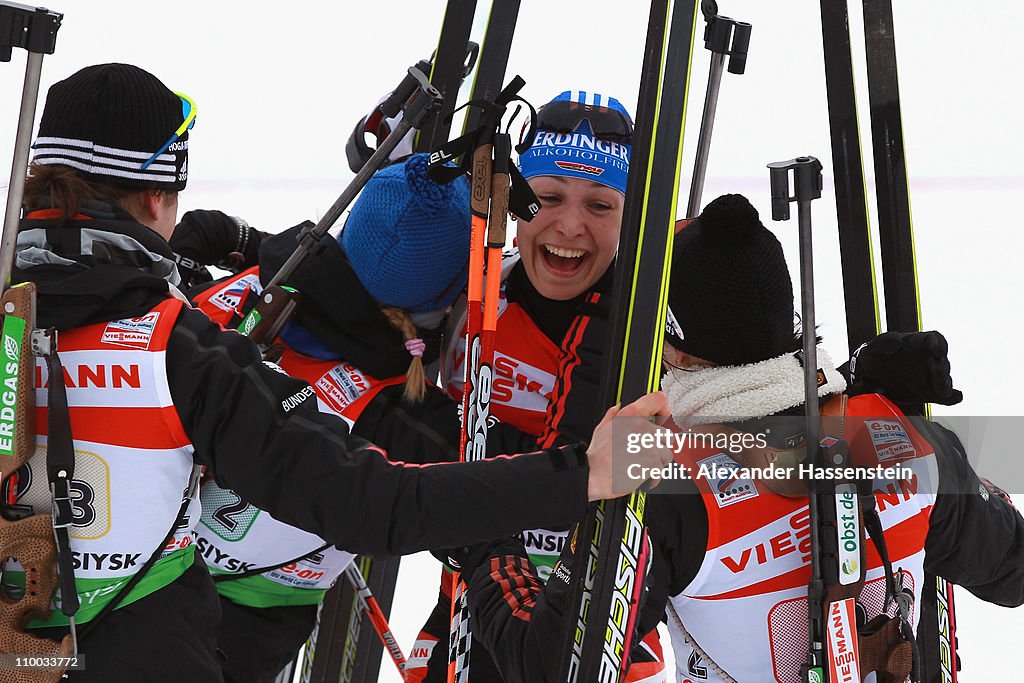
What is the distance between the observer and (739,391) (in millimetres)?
1390

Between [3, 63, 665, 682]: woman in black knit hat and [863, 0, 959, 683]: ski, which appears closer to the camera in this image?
[3, 63, 665, 682]: woman in black knit hat

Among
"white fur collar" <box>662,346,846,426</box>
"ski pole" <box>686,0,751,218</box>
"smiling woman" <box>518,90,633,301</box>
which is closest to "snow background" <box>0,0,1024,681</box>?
"ski pole" <box>686,0,751,218</box>

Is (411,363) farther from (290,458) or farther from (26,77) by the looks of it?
(26,77)

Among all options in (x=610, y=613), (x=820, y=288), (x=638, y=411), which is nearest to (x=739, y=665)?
(x=610, y=613)

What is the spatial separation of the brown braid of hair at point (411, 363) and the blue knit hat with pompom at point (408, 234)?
14mm

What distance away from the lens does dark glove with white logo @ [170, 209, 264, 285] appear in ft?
7.74

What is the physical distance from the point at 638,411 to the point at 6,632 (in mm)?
754

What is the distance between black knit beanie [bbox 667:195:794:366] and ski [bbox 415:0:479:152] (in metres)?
1.02

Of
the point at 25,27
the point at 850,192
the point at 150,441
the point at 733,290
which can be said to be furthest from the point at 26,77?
the point at 850,192

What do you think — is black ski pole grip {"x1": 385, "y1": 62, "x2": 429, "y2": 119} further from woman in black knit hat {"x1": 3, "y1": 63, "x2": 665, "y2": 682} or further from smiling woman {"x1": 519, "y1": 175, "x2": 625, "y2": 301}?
woman in black knit hat {"x1": 3, "y1": 63, "x2": 665, "y2": 682}

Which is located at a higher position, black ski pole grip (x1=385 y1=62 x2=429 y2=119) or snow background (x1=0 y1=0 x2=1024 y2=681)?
snow background (x1=0 y1=0 x2=1024 y2=681)

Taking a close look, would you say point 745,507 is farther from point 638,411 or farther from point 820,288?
point 820,288

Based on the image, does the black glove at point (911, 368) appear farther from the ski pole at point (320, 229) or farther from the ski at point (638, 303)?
the ski pole at point (320, 229)

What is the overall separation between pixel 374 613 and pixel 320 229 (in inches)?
35.4
